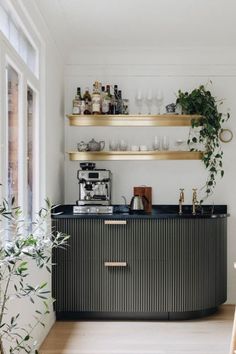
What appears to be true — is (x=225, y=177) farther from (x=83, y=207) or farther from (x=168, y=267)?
(x=83, y=207)

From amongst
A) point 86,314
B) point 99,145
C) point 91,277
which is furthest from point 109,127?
point 86,314

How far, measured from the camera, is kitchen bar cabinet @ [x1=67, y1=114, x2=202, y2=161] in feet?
15.0

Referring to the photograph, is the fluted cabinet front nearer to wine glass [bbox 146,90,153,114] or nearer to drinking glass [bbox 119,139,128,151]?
drinking glass [bbox 119,139,128,151]

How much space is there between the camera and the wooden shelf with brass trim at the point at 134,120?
4574 mm

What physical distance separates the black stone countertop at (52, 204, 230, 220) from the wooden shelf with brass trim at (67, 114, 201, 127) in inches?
32.4

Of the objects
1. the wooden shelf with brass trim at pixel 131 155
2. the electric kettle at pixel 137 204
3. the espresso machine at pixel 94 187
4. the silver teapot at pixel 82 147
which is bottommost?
the electric kettle at pixel 137 204

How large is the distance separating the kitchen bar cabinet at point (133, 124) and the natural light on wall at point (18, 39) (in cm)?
107

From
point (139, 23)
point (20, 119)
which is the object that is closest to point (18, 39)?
point (20, 119)

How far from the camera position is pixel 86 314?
4160 millimetres

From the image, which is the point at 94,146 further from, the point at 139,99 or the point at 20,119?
the point at 20,119

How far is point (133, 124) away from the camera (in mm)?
4637

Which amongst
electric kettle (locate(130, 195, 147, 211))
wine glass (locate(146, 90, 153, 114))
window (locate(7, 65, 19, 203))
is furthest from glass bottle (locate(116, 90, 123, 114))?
window (locate(7, 65, 19, 203))

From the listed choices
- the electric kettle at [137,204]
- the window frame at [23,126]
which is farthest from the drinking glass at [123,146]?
the window frame at [23,126]

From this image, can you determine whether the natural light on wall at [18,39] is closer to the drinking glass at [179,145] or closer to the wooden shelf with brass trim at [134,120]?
the wooden shelf with brass trim at [134,120]
